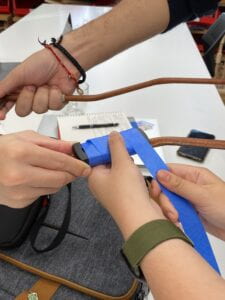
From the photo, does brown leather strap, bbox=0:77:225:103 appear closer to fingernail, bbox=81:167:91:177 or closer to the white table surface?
the white table surface

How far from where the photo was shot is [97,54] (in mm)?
1040

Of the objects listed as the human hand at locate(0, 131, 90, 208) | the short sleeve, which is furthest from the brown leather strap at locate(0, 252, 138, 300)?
the short sleeve

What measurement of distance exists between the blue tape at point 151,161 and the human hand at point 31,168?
4 centimetres

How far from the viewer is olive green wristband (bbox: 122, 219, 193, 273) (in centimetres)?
44

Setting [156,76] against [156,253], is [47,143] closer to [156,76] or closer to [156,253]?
[156,253]

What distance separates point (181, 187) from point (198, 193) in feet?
0.14

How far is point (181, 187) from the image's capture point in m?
0.55

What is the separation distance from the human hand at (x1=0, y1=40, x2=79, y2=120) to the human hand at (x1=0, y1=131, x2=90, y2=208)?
1.32 feet

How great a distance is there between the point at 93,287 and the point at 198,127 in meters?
0.71

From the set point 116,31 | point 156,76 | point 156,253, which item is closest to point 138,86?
point 116,31

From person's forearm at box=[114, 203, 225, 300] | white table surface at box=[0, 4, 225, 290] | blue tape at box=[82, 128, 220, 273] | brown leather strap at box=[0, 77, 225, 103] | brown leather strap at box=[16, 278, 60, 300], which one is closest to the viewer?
person's forearm at box=[114, 203, 225, 300]

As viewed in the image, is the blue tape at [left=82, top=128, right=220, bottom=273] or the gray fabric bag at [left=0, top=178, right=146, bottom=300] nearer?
the blue tape at [left=82, top=128, right=220, bottom=273]

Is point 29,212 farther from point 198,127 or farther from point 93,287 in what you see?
point 198,127

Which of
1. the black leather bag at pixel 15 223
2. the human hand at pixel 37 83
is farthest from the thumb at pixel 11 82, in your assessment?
the black leather bag at pixel 15 223
